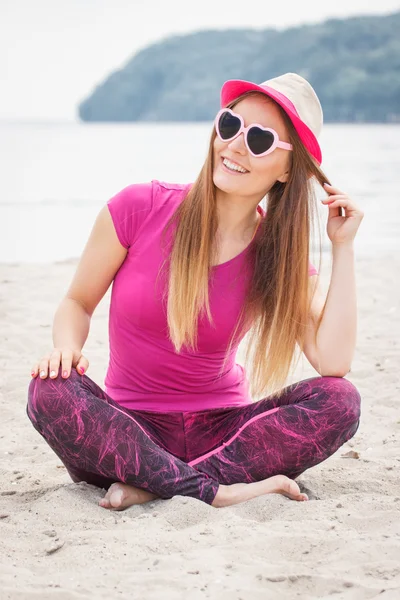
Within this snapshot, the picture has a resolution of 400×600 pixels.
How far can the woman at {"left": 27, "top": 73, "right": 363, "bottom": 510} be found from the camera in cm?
284

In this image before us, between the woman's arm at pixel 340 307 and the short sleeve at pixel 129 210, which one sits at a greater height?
the short sleeve at pixel 129 210

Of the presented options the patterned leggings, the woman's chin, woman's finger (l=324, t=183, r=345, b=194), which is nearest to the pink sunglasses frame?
the woman's chin

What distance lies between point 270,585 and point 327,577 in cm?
17

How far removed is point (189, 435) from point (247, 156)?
3.61 ft

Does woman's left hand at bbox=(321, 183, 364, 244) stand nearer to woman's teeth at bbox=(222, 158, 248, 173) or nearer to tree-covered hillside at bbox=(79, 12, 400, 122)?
woman's teeth at bbox=(222, 158, 248, 173)

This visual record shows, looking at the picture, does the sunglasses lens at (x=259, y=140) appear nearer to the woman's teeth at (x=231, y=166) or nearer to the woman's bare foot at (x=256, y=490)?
the woman's teeth at (x=231, y=166)

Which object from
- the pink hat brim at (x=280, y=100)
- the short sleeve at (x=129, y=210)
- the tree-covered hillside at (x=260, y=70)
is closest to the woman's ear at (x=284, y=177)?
the pink hat brim at (x=280, y=100)

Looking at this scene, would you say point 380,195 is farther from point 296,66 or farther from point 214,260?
point 296,66

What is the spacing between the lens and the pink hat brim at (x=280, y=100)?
2.83 m

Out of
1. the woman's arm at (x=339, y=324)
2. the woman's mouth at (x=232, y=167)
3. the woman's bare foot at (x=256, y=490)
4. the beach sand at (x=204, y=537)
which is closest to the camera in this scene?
the beach sand at (x=204, y=537)

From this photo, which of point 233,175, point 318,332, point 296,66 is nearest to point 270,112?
point 233,175

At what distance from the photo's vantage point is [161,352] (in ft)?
9.73

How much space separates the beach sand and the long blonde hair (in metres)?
0.57

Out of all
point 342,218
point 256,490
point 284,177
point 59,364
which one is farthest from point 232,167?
point 256,490
